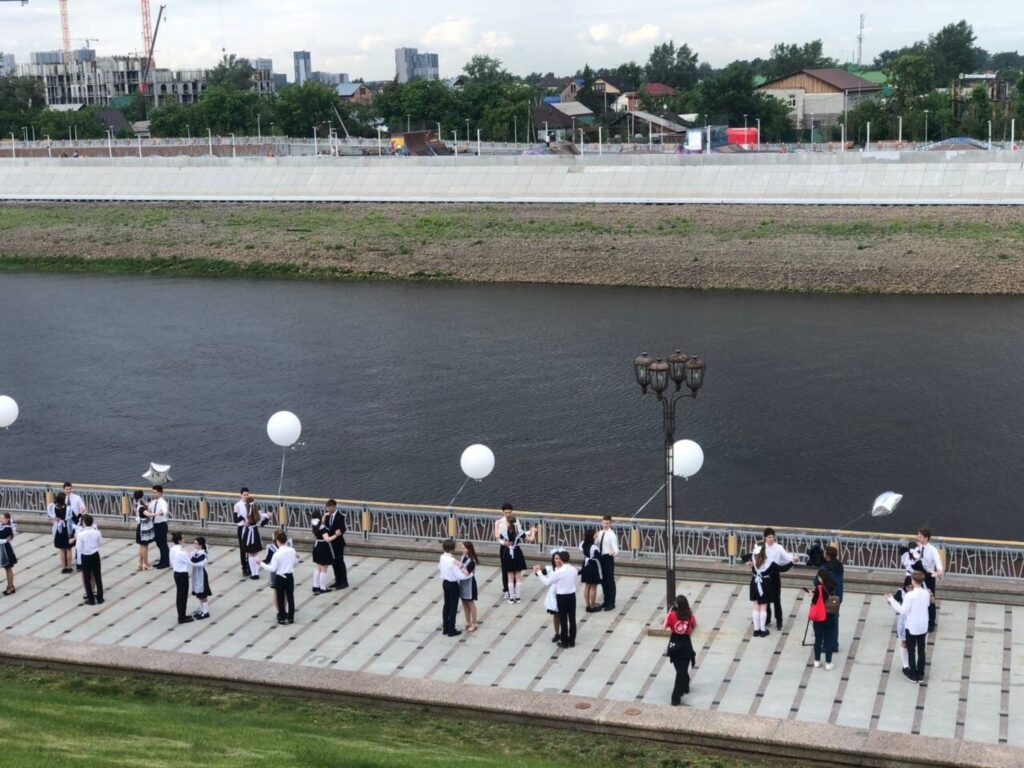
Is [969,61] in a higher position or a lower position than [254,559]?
higher

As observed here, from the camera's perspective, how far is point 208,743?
41.4 ft

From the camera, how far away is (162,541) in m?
19.0

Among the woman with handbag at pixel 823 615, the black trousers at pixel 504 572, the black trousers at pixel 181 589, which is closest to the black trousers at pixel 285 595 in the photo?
the black trousers at pixel 181 589

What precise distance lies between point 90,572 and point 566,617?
6.61 meters

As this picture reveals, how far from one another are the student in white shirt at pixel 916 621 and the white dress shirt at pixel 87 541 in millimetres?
10248

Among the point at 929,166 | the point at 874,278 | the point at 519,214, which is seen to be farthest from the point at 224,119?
the point at 874,278

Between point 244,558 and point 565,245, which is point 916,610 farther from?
point 565,245

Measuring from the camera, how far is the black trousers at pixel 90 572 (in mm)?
17312

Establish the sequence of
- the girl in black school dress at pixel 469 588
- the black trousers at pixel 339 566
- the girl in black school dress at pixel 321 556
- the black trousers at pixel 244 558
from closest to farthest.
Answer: the girl in black school dress at pixel 469 588 → the girl in black school dress at pixel 321 556 → the black trousers at pixel 339 566 → the black trousers at pixel 244 558

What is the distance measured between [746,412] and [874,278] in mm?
21182

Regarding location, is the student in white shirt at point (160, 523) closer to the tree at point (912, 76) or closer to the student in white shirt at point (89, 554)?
the student in white shirt at point (89, 554)

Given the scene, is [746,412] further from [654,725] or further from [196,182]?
[196,182]

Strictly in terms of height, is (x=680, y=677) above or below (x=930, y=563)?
below

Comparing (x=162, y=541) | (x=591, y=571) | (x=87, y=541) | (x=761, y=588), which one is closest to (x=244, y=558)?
(x=162, y=541)
